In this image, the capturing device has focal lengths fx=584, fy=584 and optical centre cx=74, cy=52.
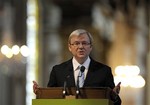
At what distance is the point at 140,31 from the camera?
14.9m

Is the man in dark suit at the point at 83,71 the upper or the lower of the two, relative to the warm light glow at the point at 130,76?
lower

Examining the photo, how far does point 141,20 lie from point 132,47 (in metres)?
0.84

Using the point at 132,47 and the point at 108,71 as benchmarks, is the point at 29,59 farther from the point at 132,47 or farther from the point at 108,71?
the point at 108,71

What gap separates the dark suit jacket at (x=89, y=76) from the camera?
3217 millimetres

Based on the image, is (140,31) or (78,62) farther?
(140,31)

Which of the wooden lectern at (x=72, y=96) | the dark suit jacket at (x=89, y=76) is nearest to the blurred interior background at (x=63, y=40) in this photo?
the dark suit jacket at (x=89, y=76)

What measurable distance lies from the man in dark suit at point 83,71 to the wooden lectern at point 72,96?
5.5 inches

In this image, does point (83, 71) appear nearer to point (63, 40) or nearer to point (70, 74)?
point (70, 74)

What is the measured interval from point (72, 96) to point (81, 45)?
1.02 feet

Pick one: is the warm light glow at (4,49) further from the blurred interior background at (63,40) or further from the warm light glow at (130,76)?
the warm light glow at (130,76)

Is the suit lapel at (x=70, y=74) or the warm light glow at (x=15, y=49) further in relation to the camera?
the warm light glow at (x=15, y=49)

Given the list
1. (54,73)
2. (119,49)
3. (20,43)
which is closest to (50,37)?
(119,49)

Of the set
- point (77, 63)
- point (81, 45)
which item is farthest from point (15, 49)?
point (81, 45)

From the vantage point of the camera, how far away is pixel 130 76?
14047mm
